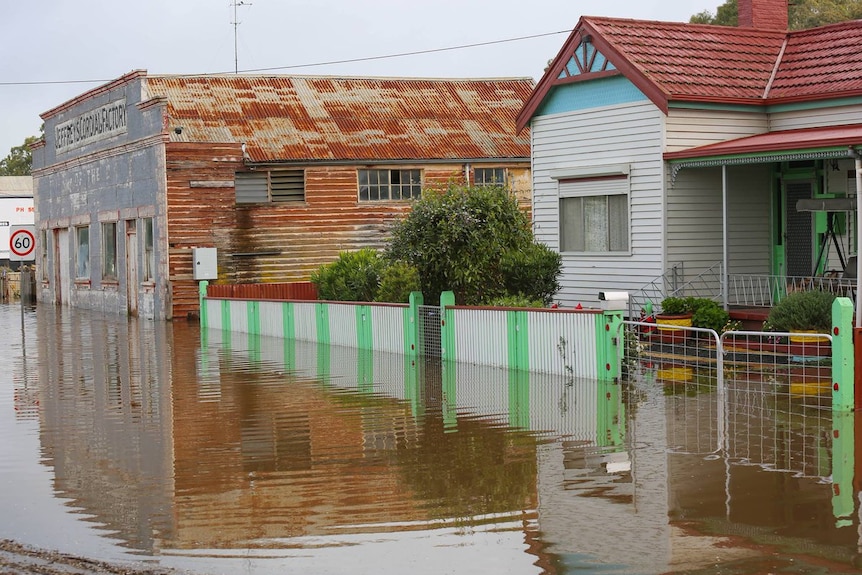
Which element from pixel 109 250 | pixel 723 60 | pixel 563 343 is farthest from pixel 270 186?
pixel 563 343

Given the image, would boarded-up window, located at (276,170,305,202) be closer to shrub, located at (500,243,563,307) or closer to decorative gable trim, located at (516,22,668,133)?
decorative gable trim, located at (516,22,668,133)

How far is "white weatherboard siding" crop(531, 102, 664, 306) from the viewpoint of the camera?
22.9 meters

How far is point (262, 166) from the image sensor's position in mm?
36125

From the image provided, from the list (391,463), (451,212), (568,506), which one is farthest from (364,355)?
(568,506)

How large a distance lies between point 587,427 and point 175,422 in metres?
4.86

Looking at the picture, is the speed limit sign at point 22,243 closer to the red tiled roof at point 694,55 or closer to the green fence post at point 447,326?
the green fence post at point 447,326

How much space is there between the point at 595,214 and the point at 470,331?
5885 mm

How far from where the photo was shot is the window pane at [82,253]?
44688 millimetres

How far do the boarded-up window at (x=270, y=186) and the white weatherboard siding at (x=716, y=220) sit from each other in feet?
53.4

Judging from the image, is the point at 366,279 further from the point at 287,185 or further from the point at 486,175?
the point at 486,175

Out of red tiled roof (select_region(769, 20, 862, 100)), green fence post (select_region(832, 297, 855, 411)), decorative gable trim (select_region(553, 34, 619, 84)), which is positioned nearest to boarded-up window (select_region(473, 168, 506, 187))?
decorative gable trim (select_region(553, 34, 619, 84))

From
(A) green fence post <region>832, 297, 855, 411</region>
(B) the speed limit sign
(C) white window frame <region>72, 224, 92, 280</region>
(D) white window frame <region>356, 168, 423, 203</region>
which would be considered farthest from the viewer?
(C) white window frame <region>72, 224, 92, 280</region>

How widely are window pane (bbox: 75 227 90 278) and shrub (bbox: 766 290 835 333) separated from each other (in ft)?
102

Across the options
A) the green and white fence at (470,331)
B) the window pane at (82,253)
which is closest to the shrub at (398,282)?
the green and white fence at (470,331)
